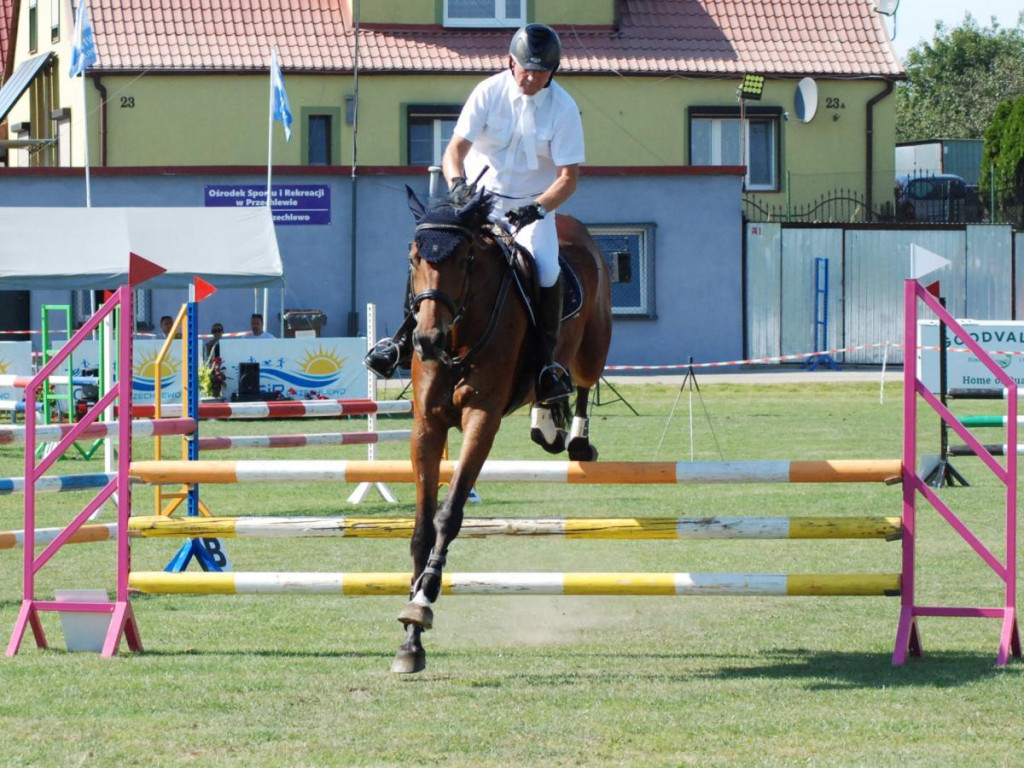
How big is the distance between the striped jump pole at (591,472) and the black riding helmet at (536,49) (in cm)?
195

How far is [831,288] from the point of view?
36.5 metres

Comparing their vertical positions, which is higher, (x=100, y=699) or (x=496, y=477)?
(x=496, y=477)

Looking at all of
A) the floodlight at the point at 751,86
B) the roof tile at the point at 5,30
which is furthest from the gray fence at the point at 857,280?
the roof tile at the point at 5,30

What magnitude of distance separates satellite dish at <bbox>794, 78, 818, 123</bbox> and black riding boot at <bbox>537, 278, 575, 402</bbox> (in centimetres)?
3060

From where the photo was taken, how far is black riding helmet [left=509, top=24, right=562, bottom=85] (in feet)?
26.4

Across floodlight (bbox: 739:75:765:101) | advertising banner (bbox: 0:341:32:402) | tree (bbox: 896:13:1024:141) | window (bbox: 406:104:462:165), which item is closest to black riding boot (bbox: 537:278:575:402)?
advertising banner (bbox: 0:341:32:402)

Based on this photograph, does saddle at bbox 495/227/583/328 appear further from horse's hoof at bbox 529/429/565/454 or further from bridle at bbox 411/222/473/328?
horse's hoof at bbox 529/429/565/454

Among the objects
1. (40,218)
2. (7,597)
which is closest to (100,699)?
(7,597)

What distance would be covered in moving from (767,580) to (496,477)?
1344mm

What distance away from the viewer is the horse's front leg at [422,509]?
736 cm

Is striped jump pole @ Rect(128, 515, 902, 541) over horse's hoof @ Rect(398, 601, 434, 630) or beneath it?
over

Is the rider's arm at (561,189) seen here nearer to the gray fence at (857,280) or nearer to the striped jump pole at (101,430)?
the striped jump pole at (101,430)

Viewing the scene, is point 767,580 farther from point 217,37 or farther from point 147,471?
point 217,37

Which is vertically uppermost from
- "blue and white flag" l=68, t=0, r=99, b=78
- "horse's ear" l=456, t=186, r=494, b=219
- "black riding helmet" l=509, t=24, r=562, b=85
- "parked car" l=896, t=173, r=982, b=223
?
"blue and white flag" l=68, t=0, r=99, b=78
